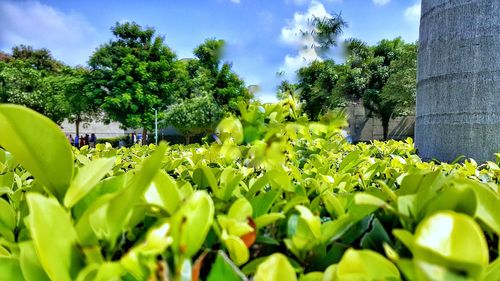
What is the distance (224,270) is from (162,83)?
89.2 feet

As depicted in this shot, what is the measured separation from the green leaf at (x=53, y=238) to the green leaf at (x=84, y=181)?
79 mm

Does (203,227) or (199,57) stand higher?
(199,57)

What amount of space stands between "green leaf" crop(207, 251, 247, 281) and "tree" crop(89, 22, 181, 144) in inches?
989

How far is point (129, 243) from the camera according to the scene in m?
0.70

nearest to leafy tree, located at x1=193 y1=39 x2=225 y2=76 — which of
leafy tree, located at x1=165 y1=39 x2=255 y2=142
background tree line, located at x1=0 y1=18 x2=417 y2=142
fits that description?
leafy tree, located at x1=165 y1=39 x2=255 y2=142

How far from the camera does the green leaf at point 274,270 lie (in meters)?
0.48

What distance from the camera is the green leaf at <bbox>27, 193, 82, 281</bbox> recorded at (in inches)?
18.7

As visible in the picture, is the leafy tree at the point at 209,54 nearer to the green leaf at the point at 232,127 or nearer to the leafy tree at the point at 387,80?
the leafy tree at the point at 387,80

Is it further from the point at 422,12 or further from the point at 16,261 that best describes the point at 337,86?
the point at 16,261

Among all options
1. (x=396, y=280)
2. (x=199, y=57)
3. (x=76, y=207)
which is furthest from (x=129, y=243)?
(x=199, y=57)

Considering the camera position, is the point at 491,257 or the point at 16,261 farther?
the point at 491,257

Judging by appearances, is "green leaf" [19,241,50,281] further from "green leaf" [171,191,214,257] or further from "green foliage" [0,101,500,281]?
"green leaf" [171,191,214,257]

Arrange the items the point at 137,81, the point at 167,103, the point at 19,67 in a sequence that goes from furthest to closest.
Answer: the point at 19,67 → the point at 167,103 → the point at 137,81

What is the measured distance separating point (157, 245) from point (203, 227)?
76 millimetres
